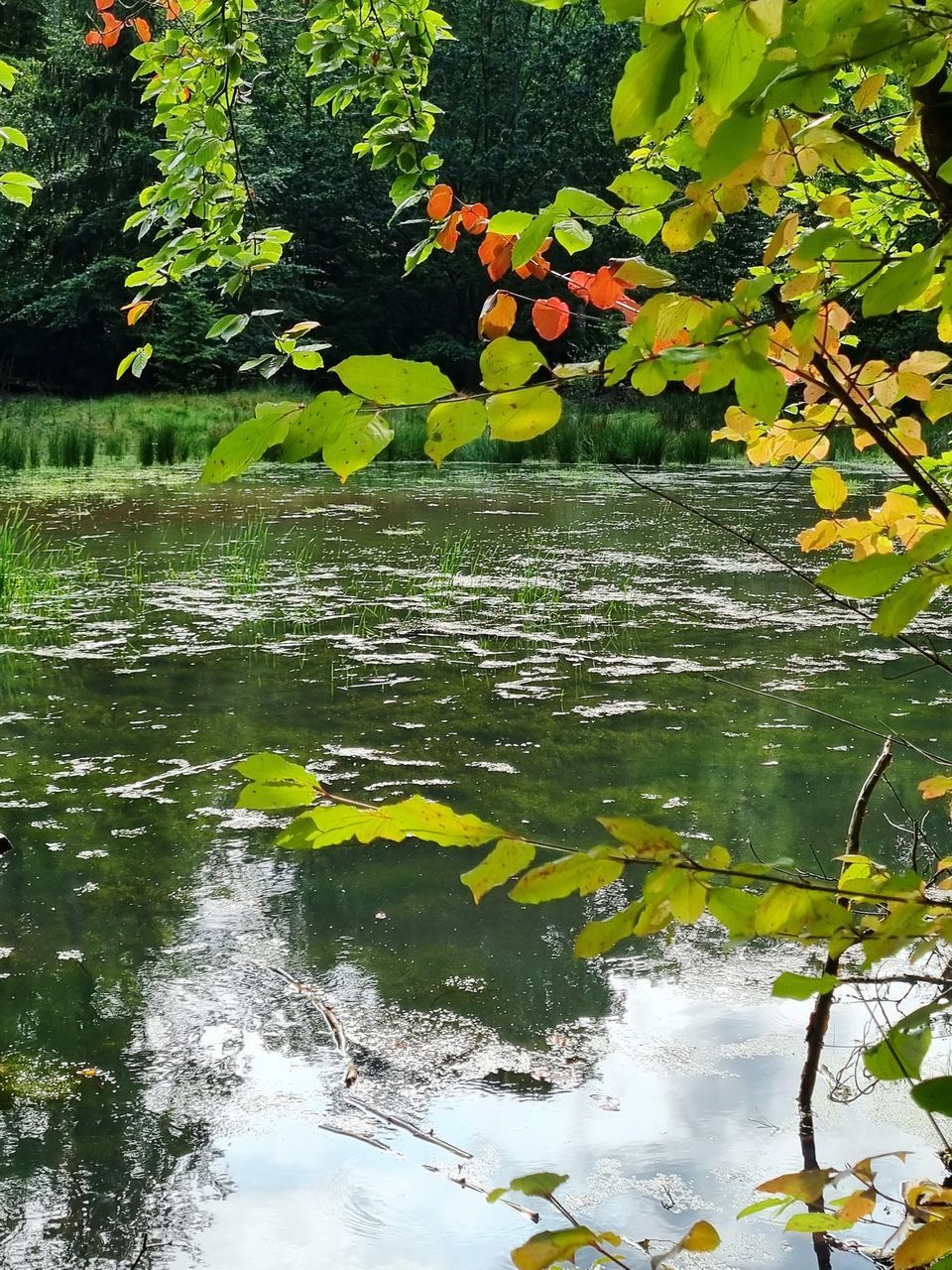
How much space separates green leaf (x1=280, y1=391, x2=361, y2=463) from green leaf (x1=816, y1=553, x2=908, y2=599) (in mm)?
267

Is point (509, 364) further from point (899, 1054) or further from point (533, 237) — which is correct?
point (899, 1054)

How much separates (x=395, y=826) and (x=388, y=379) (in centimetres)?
26

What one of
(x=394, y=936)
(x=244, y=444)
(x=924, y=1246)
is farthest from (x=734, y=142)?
(x=394, y=936)

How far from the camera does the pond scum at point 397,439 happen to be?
434 inches

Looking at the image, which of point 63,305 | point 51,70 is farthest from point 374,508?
point 51,70

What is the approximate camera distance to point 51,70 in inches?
818

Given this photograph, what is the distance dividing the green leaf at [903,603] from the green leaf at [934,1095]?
22 cm

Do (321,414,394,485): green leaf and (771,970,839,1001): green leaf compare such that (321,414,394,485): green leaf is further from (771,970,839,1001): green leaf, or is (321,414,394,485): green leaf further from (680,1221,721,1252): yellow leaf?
(680,1221,721,1252): yellow leaf

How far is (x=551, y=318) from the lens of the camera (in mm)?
947

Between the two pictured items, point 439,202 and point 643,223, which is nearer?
point 643,223

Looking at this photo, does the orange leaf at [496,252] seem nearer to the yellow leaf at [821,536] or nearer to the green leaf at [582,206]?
the green leaf at [582,206]

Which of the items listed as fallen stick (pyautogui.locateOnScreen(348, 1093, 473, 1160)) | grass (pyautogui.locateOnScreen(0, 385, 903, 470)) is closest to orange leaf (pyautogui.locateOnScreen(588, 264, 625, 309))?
fallen stick (pyautogui.locateOnScreen(348, 1093, 473, 1160))

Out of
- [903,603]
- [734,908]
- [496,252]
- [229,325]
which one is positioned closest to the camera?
[903,603]

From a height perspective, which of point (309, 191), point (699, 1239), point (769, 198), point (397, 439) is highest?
point (309, 191)
